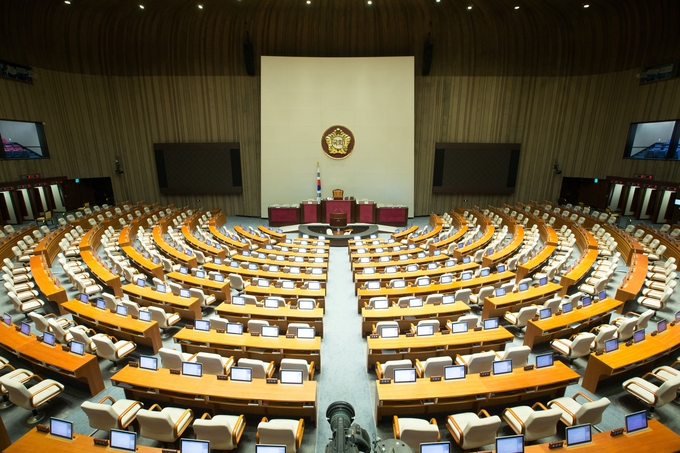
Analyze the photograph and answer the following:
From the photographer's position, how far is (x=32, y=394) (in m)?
5.00

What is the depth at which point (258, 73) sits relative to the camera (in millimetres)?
19766

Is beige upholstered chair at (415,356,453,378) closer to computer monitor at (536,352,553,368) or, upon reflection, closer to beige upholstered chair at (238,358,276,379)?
computer monitor at (536,352,553,368)

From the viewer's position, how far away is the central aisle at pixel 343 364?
17.4ft

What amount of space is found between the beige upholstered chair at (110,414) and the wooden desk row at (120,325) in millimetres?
2026

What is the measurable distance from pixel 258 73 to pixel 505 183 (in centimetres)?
1669

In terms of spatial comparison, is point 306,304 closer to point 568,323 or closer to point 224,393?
point 224,393

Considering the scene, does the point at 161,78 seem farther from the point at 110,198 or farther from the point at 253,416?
the point at 253,416

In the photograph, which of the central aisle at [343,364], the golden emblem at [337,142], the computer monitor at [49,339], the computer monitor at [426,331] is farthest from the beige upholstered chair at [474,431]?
the golden emblem at [337,142]

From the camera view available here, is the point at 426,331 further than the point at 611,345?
Yes

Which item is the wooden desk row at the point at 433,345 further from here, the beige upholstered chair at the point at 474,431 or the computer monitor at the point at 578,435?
the computer monitor at the point at 578,435

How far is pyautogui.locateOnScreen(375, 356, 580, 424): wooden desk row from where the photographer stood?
15.7ft

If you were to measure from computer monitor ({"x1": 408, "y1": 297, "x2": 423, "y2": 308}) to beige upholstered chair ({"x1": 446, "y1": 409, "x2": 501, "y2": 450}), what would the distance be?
323cm

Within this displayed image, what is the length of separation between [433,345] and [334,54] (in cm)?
1832

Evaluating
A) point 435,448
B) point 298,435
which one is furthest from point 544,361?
point 298,435
